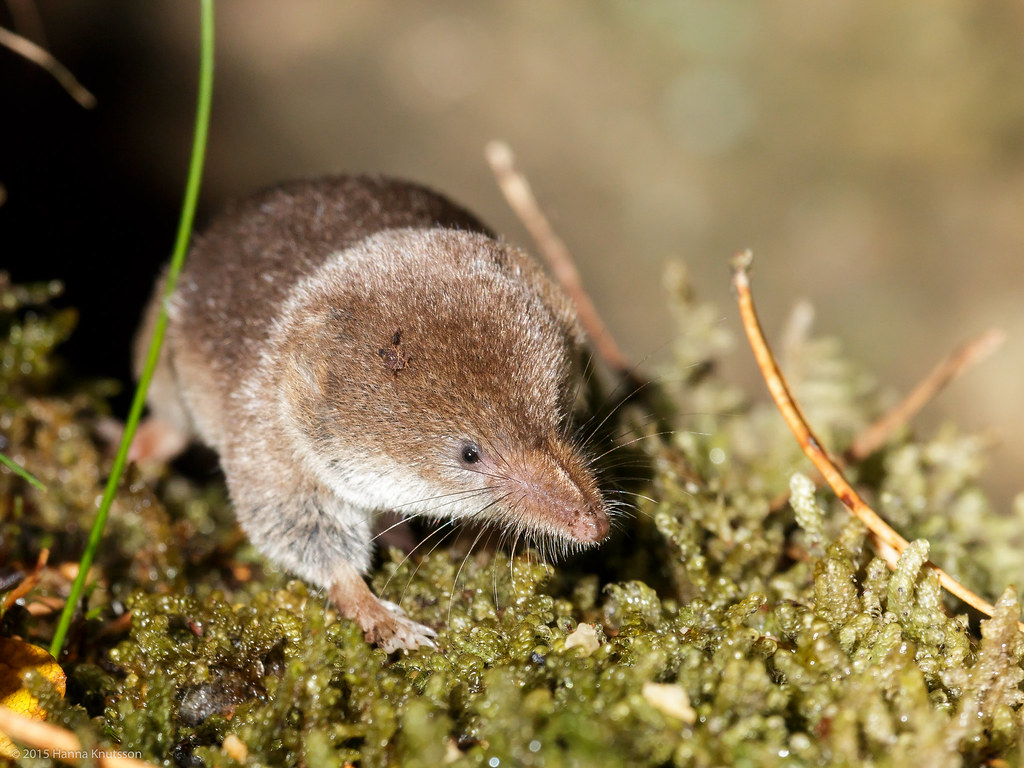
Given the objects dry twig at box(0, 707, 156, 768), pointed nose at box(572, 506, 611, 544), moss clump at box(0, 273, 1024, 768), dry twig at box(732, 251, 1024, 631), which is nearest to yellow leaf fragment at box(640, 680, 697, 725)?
moss clump at box(0, 273, 1024, 768)

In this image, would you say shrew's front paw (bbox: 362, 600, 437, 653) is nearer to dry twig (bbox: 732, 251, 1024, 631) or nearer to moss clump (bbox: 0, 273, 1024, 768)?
moss clump (bbox: 0, 273, 1024, 768)

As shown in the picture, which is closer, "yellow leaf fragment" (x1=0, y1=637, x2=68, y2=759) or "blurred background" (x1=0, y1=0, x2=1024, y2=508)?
"yellow leaf fragment" (x1=0, y1=637, x2=68, y2=759)

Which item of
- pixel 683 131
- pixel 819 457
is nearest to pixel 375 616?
pixel 819 457

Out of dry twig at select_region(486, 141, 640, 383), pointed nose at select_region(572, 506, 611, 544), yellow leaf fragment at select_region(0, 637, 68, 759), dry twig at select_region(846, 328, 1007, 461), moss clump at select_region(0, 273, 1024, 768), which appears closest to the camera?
moss clump at select_region(0, 273, 1024, 768)

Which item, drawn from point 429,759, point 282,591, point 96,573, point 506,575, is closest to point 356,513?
point 282,591

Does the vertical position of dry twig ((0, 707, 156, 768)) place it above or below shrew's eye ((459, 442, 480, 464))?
below

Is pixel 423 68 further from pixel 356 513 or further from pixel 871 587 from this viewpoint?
pixel 871 587

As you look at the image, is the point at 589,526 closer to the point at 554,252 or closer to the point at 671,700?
the point at 671,700

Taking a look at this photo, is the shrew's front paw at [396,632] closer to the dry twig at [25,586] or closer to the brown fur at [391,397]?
the brown fur at [391,397]
